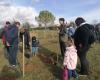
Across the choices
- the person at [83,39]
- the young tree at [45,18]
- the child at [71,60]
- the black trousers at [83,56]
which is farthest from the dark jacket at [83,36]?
the young tree at [45,18]

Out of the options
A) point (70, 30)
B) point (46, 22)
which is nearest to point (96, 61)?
point (70, 30)

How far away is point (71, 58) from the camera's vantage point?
12.4 metres

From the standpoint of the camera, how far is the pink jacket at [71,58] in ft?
40.6

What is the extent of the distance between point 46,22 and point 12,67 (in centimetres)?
6168

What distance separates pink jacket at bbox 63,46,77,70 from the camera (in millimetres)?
12375

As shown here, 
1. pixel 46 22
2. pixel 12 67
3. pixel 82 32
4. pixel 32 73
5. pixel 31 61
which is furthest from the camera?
pixel 46 22

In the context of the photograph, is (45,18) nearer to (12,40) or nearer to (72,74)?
(12,40)

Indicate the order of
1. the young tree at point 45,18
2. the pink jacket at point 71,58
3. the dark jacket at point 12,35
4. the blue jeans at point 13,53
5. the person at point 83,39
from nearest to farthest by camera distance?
the pink jacket at point 71,58 < the person at point 83,39 < the dark jacket at point 12,35 < the blue jeans at point 13,53 < the young tree at point 45,18

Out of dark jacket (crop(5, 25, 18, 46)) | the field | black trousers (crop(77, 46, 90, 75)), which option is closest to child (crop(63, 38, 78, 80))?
black trousers (crop(77, 46, 90, 75))

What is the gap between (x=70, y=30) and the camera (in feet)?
61.8

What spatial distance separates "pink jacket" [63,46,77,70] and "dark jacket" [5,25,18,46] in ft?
13.2

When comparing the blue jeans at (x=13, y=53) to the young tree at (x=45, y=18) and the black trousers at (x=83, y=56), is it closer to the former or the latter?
the black trousers at (x=83, y=56)

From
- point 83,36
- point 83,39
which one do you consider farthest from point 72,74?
point 83,36

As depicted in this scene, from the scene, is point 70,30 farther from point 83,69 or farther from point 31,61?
point 83,69
